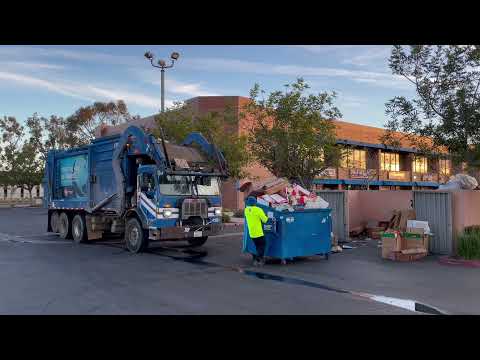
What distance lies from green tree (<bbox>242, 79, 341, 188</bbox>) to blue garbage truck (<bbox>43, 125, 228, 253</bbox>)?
5430mm

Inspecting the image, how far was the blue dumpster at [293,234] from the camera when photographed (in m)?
10.9

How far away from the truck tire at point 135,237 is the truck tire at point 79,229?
120 inches

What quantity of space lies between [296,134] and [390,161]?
111ft

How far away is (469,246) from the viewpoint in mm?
11008

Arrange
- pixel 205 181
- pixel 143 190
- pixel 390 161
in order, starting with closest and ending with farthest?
pixel 143 190 → pixel 205 181 → pixel 390 161

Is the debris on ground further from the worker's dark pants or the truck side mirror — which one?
the truck side mirror

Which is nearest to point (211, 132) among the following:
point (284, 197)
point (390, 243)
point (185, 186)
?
point (185, 186)

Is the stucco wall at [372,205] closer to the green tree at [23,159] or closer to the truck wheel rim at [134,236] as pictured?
the truck wheel rim at [134,236]

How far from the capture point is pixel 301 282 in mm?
8867

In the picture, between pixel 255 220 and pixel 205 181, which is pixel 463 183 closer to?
pixel 255 220

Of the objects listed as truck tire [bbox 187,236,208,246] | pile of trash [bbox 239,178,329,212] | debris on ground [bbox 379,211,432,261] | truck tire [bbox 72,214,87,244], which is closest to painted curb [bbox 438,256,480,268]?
debris on ground [bbox 379,211,432,261]
